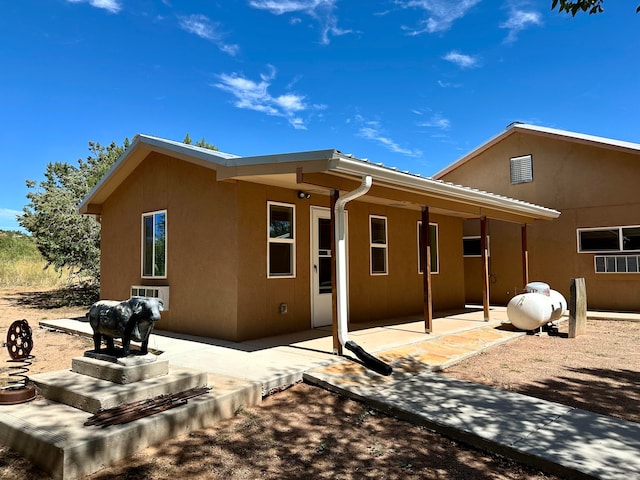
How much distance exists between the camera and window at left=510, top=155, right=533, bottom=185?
12.7 metres

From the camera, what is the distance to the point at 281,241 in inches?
282

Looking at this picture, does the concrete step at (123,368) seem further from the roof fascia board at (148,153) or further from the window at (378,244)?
the window at (378,244)

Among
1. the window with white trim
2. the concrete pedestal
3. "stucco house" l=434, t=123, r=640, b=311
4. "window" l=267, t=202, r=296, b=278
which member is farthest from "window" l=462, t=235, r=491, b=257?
the concrete pedestal

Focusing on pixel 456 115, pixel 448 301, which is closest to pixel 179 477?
pixel 448 301

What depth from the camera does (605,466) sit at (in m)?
2.72

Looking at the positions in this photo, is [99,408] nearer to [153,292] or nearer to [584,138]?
[153,292]

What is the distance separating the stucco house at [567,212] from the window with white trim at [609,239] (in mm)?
21

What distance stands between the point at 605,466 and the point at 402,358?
2.97 meters

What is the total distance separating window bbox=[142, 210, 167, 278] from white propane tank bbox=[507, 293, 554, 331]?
22.2 feet

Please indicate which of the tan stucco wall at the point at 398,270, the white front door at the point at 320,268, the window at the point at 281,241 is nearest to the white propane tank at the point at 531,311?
the tan stucco wall at the point at 398,270

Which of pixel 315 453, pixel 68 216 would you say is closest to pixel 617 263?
pixel 315 453

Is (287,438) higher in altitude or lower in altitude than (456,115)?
lower

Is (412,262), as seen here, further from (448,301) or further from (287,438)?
(287,438)

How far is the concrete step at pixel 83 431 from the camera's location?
2.70 metres
